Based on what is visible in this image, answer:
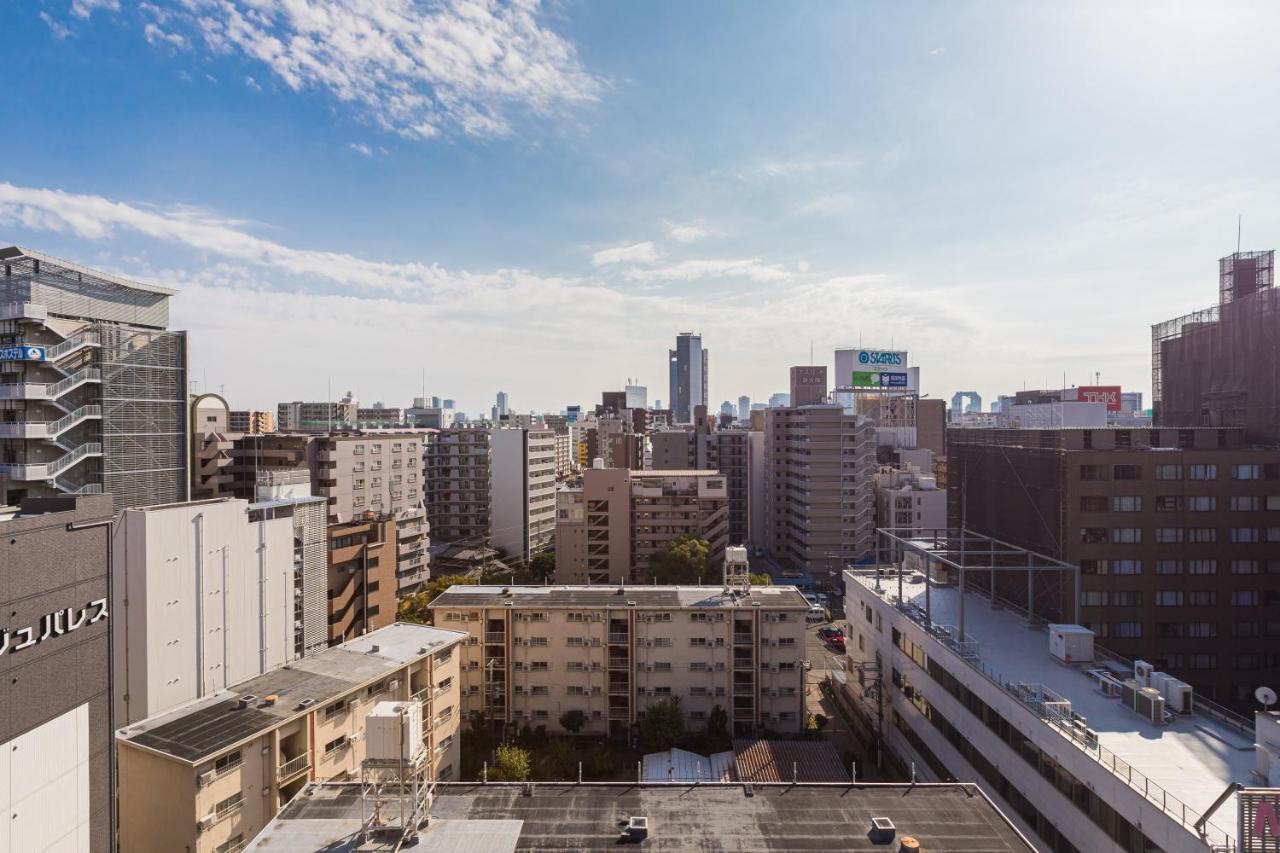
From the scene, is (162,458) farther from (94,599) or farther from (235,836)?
(94,599)

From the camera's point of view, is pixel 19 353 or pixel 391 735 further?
pixel 19 353

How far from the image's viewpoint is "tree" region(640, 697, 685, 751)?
3672 centimetres

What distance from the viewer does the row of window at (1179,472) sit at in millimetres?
38656

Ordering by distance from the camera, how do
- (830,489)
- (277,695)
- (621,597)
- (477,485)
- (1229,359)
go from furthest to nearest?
(477,485) < (830,489) < (1229,359) < (621,597) < (277,695)

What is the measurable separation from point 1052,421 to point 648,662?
117 ft

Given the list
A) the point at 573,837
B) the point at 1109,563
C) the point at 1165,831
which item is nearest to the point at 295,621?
the point at 573,837

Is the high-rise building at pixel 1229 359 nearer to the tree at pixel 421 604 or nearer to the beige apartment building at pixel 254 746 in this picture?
the beige apartment building at pixel 254 746

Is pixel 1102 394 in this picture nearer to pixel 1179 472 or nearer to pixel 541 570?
pixel 1179 472

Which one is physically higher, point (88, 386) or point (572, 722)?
point (88, 386)

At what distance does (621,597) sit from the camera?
138ft

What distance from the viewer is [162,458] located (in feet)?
147

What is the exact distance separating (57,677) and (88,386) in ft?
113

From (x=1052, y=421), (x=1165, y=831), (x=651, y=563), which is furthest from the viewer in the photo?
(x=651, y=563)

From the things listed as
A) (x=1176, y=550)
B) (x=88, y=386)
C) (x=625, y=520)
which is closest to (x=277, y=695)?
(x=88, y=386)
